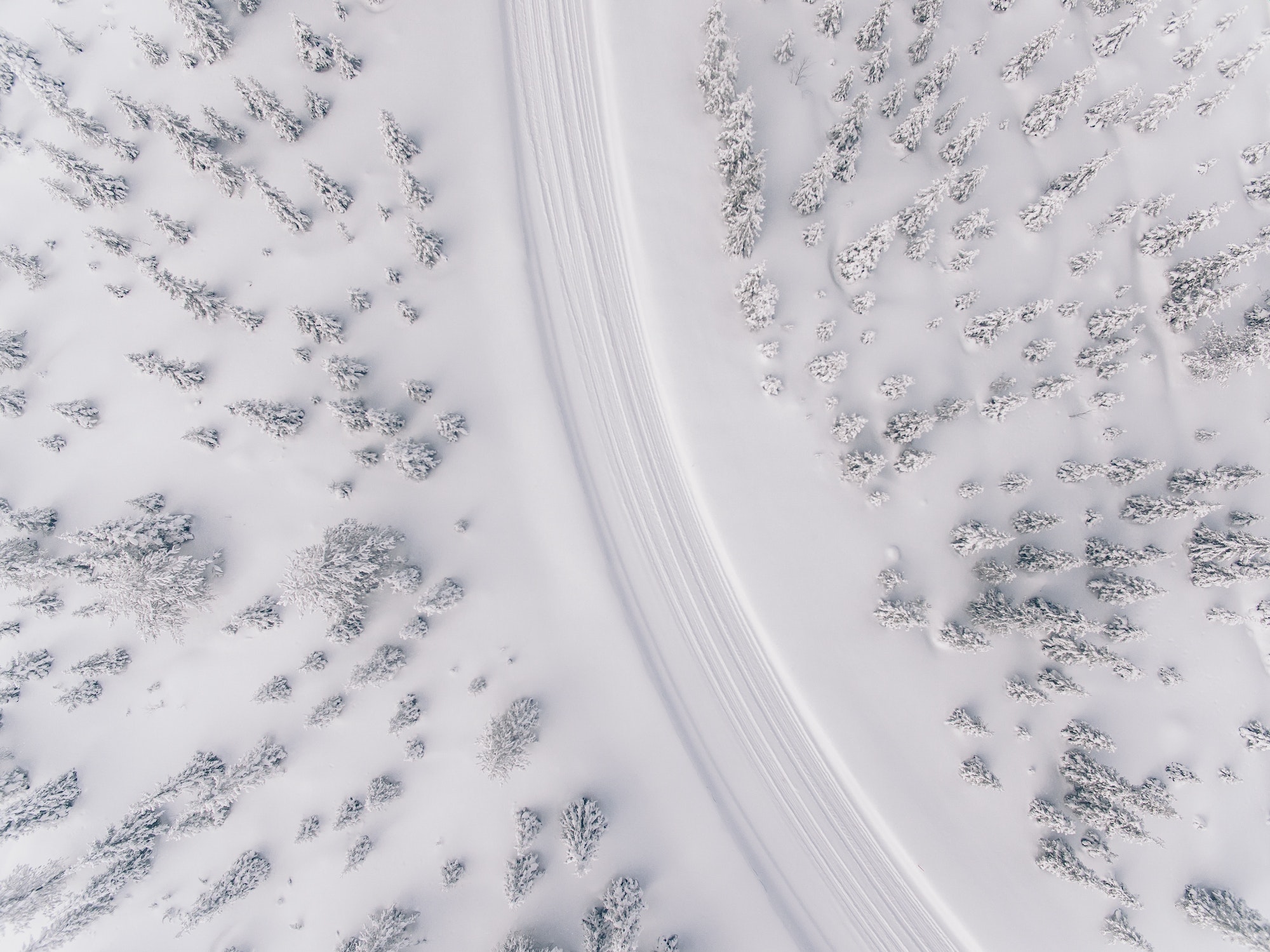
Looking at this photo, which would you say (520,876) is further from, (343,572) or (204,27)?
(204,27)

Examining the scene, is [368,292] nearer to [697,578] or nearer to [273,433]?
[273,433]

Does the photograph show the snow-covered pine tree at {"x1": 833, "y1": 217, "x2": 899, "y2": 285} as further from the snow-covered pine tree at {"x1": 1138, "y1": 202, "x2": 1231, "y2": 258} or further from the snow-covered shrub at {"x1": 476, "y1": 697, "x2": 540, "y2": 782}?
the snow-covered shrub at {"x1": 476, "y1": 697, "x2": 540, "y2": 782}

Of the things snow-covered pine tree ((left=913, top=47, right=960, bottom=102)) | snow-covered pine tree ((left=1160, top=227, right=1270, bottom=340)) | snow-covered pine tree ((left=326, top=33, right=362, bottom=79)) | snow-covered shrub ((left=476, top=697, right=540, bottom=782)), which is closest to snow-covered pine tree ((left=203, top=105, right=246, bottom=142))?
snow-covered pine tree ((left=326, top=33, right=362, bottom=79))

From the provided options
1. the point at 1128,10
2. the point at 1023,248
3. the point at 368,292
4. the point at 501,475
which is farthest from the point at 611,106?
the point at 1128,10

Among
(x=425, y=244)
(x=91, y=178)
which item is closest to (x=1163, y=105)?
(x=425, y=244)

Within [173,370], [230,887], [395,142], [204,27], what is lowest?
[230,887]
